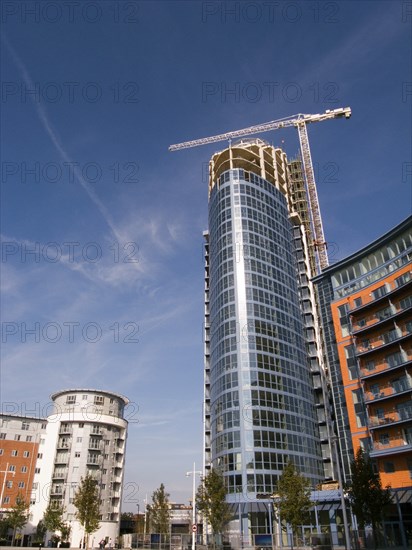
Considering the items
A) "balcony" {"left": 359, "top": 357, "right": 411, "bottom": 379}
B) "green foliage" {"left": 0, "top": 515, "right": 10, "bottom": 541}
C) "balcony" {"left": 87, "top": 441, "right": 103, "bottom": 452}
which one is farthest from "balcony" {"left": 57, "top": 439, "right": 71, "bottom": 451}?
"balcony" {"left": 359, "top": 357, "right": 411, "bottom": 379}

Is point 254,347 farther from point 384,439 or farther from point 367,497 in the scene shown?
point 367,497

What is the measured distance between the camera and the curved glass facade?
63.8 meters

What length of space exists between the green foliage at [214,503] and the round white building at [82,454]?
3778 centimetres

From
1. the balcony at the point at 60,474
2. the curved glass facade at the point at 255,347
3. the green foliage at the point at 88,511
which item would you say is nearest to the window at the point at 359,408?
the curved glass facade at the point at 255,347

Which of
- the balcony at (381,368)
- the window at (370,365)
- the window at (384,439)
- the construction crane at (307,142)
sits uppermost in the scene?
the construction crane at (307,142)

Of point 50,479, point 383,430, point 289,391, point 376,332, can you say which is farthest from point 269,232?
point 50,479

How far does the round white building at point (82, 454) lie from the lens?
8031 cm

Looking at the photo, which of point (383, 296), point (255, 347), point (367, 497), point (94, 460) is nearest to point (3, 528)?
point (94, 460)

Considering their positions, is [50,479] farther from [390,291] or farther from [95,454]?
[390,291]

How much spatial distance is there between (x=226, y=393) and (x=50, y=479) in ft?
123

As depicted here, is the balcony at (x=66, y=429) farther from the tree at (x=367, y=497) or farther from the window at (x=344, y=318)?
the tree at (x=367, y=497)

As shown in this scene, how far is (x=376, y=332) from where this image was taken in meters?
49.8

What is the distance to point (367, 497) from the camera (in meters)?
37.2

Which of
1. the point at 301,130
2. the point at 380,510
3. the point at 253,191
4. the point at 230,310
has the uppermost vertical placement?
the point at 301,130
